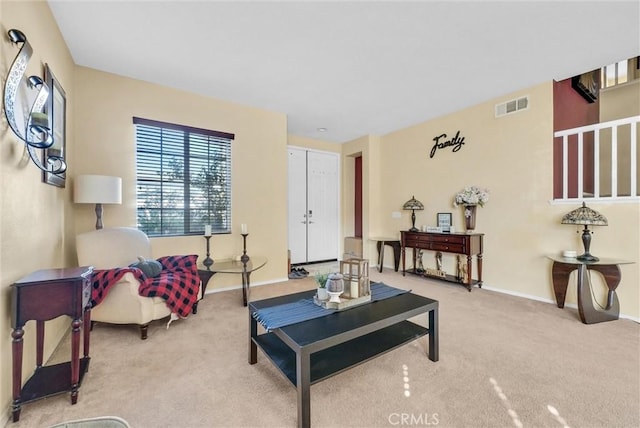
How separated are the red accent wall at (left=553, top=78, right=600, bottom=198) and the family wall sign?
108 cm

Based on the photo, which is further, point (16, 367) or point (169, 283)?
point (169, 283)

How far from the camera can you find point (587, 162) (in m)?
3.44

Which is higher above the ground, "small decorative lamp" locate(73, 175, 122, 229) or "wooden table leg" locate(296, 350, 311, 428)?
"small decorative lamp" locate(73, 175, 122, 229)

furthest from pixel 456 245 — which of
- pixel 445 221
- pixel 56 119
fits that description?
pixel 56 119

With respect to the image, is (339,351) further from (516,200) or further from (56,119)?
(516,200)

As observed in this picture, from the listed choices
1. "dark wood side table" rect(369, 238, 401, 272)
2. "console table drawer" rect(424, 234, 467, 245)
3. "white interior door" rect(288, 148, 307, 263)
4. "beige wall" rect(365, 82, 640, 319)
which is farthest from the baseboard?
"white interior door" rect(288, 148, 307, 263)

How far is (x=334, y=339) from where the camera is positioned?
4.55 ft

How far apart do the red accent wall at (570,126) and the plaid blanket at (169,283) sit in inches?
158

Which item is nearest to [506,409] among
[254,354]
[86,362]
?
[254,354]

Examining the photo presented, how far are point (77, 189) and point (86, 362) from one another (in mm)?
1521

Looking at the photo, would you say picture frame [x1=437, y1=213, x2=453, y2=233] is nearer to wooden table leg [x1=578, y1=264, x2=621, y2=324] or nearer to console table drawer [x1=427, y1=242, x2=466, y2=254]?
console table drawer [x1=427, y1=242, x2=466, y2=254]

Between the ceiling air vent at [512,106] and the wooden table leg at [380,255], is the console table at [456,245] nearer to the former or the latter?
the wooden table leg at [380,255]

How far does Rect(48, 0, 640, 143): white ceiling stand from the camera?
6.72 feet

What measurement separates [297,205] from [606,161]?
451 centimetres
